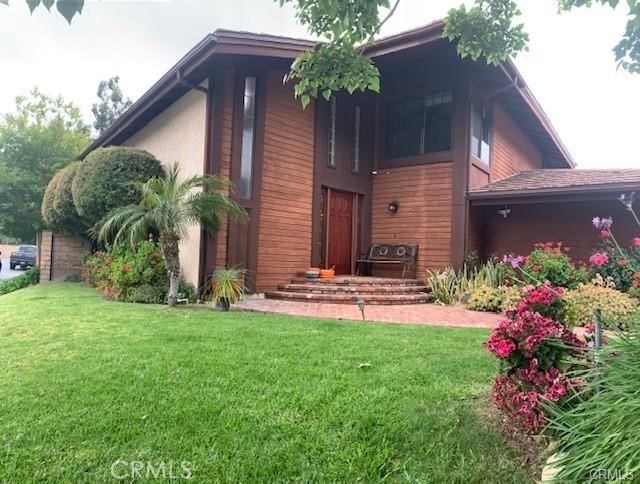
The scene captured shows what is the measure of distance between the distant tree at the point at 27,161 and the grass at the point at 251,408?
598 inches

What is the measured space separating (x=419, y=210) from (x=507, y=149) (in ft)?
13.5

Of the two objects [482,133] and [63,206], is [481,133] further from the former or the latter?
[63,206]

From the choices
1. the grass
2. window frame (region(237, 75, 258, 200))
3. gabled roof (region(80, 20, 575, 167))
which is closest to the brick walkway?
the grass

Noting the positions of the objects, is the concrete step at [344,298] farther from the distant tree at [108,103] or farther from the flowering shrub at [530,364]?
the distant tree at [108,103]

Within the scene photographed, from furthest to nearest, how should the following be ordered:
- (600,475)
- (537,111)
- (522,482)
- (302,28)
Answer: (537,111) < (302,28) < (522,482) < (600,475)

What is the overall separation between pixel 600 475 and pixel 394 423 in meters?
1.03

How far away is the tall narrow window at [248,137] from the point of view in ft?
27.5

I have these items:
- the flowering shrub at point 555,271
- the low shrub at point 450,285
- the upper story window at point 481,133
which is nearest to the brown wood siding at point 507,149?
the upper story window at point 481,133

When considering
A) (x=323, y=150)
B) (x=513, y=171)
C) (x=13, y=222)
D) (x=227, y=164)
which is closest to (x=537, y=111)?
(x=513, y=171)

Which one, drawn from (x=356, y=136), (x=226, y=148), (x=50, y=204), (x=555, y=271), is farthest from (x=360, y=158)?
(x=50, y=204)

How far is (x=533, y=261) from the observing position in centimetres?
798

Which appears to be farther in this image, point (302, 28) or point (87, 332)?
point (87, 332)

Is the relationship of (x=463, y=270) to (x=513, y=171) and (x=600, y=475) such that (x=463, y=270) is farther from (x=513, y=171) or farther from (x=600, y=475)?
(x=600, y=475)

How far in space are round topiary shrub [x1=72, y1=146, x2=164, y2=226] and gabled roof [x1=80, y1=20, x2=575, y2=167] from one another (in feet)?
4.81
